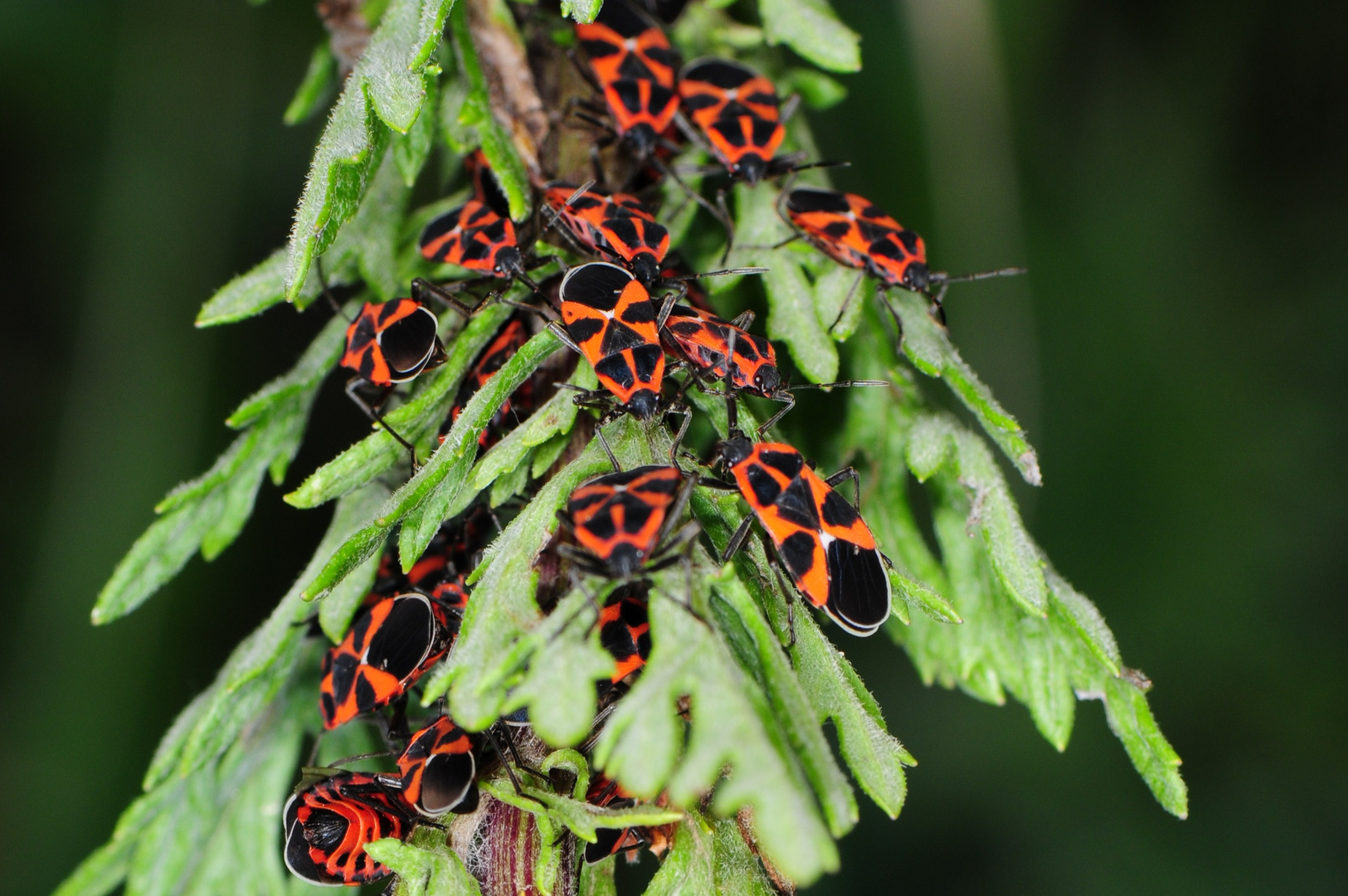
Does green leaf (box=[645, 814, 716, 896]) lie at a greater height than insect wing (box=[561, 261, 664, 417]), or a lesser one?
lesser

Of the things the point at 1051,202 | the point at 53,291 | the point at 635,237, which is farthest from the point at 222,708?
the point at 1051,202

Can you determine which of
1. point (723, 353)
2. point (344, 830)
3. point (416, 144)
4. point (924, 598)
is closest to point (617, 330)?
point (723, 353)

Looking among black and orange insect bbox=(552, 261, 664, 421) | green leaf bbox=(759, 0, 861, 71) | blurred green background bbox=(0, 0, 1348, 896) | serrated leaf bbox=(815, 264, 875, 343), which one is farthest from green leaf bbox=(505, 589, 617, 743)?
blurred green background bbox=(0, 0, 1348, 896)

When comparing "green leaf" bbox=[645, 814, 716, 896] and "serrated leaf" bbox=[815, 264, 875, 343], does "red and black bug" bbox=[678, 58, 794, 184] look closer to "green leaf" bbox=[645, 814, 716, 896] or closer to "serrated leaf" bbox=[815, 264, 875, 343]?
"serrated leaf" bbox=[815, 264, 875, 343]

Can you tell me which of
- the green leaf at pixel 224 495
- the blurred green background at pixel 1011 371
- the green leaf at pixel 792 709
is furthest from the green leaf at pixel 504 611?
the blurred green background at pixel 1011 371

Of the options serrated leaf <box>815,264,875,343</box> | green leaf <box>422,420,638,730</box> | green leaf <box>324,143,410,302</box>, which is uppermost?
green leaf <box>324,143,410,302</box>

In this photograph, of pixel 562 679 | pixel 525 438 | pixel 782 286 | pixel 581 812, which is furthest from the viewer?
pixel 782 286

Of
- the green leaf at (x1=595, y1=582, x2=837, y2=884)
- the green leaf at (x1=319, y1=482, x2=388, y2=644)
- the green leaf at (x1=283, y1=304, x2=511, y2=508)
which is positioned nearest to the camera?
the green leaf at (x1=595, y1=582, x2=837, y2=884)

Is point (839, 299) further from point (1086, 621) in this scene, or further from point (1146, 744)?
point (1146, 744)
